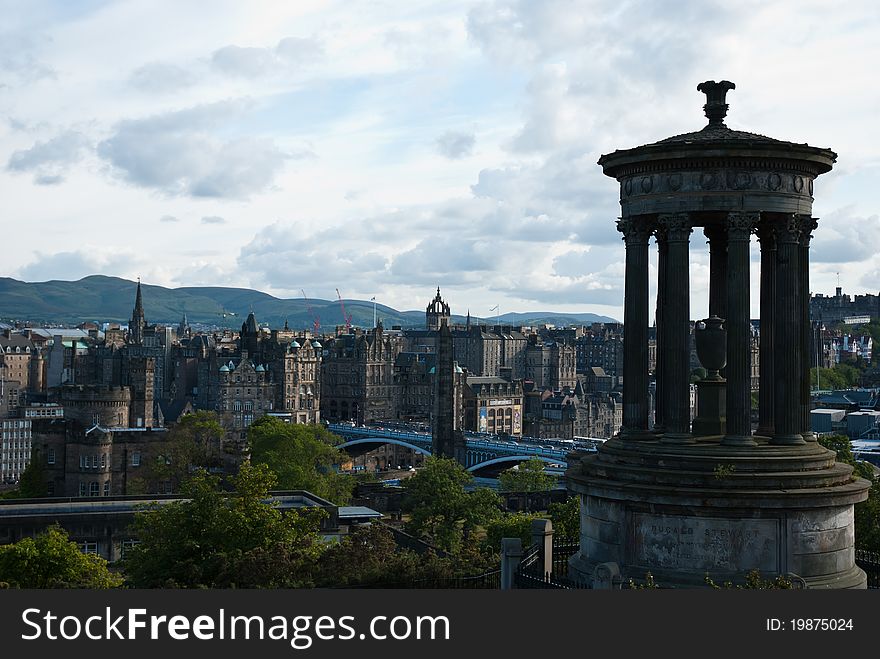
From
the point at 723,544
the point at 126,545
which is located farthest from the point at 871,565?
the point at 126,545

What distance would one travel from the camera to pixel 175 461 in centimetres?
11931

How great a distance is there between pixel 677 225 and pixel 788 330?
3.50 m

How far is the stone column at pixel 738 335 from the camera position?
27.4 m

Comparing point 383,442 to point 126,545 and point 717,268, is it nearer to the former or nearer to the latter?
point 126,545

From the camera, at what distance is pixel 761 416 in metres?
30.3

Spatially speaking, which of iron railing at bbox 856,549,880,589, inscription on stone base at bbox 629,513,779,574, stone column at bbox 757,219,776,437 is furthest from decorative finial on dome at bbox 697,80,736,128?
iron railing at bbox 856,549,880,589

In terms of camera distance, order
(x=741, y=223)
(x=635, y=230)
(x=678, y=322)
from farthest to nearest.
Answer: (x=635, y=230), (x=678, y=322), (x=741, y=223)

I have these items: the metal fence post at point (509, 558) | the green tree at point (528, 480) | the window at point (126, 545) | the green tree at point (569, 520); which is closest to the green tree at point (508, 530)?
the green tree at point (569, 520)

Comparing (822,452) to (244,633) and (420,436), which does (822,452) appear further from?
(420,436)

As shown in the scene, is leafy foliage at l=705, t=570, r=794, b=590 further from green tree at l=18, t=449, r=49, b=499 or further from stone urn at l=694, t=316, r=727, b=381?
green tree at l=18, t=449, r=49, b=499

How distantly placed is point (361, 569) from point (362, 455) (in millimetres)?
145235

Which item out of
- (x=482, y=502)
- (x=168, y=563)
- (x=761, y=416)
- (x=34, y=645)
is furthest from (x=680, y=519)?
(x=482, y=502)

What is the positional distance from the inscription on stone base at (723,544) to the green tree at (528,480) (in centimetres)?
9683

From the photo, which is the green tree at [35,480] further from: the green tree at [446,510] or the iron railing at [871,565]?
the iron railing at [871,565]
